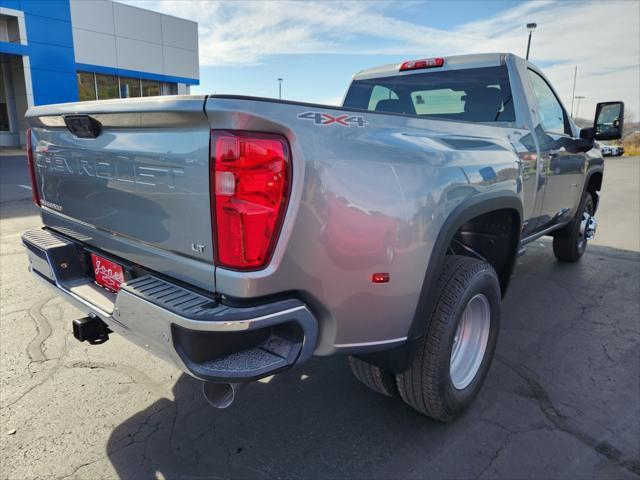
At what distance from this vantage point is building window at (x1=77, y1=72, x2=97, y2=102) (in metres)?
24.8

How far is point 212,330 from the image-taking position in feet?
5.32

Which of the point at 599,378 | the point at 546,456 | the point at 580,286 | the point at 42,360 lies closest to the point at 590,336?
the point at 599,378

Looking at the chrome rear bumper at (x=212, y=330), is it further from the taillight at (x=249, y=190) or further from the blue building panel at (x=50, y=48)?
the blue building panel at (x=50, y=48)

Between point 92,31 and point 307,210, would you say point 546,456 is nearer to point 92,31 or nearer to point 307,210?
point 307,210

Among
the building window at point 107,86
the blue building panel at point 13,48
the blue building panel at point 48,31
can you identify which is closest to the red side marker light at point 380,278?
the blue building panel at point 13,48

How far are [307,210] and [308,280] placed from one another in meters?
0.27

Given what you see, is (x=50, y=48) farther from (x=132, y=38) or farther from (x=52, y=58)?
(x=132, y=38)

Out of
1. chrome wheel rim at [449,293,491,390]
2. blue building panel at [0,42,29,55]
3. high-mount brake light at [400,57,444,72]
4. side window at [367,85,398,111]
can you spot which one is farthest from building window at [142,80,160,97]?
chrome wheel rim at [449,293,491,390]

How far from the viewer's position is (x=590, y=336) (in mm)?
3684

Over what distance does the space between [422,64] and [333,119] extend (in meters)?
2.50

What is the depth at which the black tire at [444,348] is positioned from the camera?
2.29 m

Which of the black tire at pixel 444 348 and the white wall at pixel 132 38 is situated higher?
the white wall at pixel 132 38

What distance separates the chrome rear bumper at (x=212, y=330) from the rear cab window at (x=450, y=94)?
6.75ft

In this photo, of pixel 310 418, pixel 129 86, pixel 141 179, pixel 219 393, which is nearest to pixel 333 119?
pixel 141 179
